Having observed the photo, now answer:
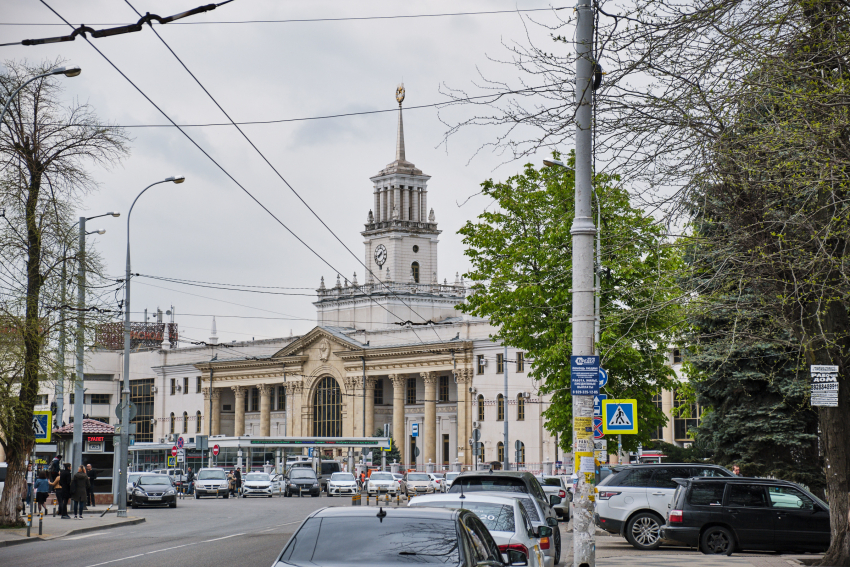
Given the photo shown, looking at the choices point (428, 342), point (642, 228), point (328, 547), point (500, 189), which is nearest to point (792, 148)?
point (642, 228)

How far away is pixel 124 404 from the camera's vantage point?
113 feet

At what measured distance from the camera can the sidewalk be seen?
25.0 m

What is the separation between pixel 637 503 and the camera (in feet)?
76.8

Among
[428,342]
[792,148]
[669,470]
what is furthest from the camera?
[428,342]

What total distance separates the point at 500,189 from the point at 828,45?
24275mm

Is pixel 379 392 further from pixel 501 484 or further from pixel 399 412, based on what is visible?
pixel 501 484

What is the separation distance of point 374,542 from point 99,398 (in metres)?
116

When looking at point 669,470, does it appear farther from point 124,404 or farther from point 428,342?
point 428,342

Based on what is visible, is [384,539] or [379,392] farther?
[379,392]

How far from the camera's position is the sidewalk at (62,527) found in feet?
81.9

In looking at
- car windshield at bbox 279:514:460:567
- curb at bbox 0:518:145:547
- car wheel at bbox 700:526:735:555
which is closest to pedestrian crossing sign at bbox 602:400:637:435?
car wheel at bbox 700:526:735:555

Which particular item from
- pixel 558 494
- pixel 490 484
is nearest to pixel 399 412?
pixel 558 494

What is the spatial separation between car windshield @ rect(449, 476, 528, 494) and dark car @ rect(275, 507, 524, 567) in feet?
35.5

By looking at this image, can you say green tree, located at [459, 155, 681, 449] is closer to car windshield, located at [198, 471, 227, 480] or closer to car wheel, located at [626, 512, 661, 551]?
car wheel, located at [626, 512, 661, 551]
